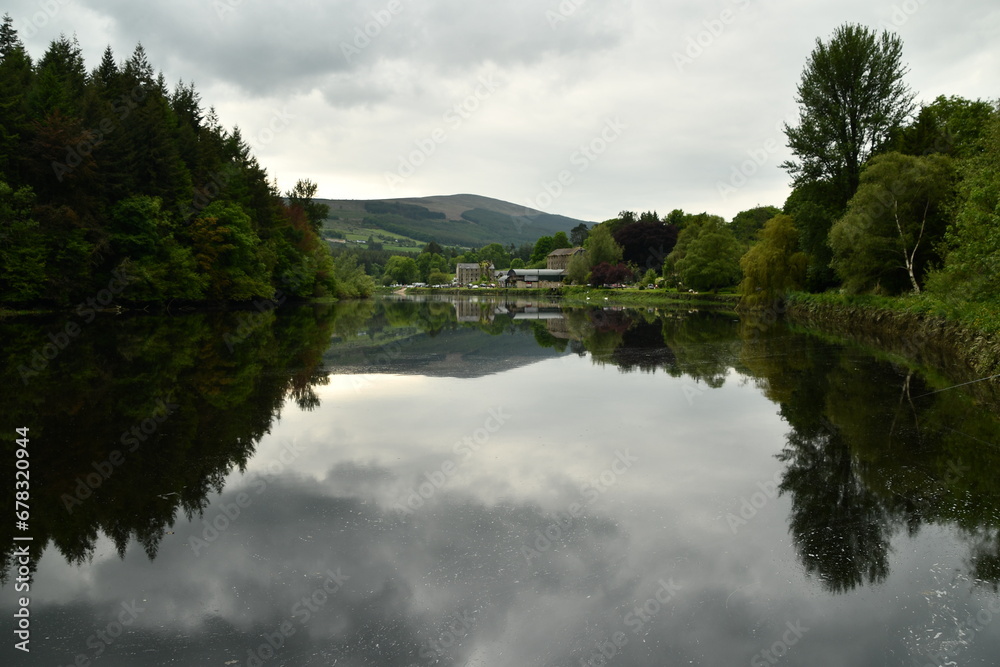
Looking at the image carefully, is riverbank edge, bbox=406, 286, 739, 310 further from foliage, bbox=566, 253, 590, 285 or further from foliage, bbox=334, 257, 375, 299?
foliage, bbox=334, 257, 375, 299

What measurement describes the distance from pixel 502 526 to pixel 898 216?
30996mm

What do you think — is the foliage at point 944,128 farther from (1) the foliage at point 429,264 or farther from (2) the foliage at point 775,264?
(1) the foliage at point 429,264

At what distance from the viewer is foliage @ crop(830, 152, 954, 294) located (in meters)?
28.6

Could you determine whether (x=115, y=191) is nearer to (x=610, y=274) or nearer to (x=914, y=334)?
(x=914, y=334)

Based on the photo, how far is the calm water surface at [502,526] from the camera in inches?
181

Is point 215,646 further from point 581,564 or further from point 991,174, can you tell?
point 991,174

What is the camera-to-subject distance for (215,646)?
4.45 m

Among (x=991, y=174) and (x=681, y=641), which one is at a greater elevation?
(x=991, y=174)

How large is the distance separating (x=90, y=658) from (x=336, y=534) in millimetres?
2389

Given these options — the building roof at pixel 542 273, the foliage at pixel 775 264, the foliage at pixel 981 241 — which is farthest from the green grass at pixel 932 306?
the building roof at pixel 542 273

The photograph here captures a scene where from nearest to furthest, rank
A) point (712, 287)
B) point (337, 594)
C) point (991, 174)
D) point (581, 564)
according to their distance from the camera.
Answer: point (337, 594) < point (581, 564) < point (991, 174) < point (712, 287)

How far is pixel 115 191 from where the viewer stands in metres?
37.6

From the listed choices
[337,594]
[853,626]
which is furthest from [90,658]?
[853,626]

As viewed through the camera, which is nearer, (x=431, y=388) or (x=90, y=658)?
(x=90, y=658)
